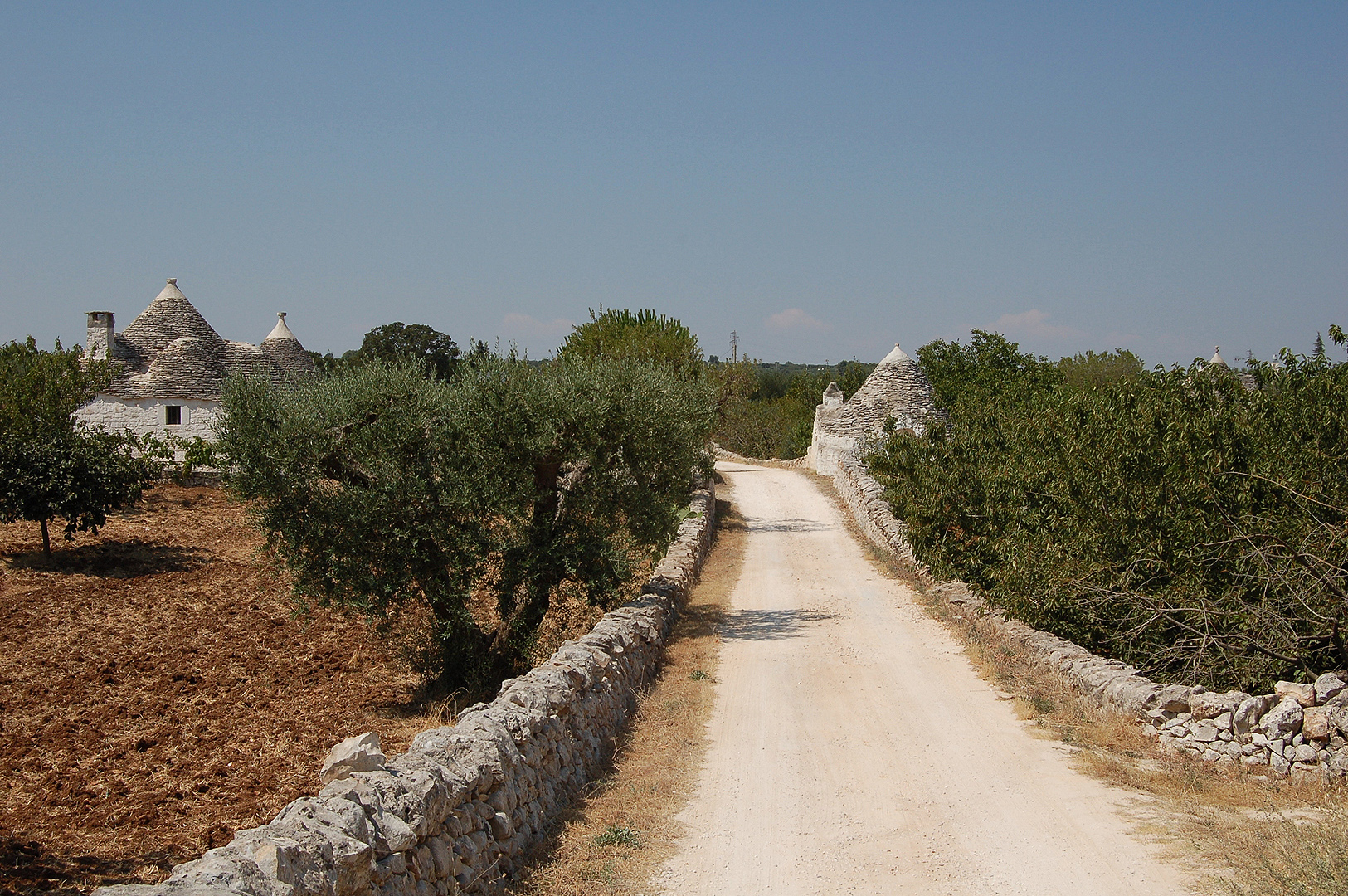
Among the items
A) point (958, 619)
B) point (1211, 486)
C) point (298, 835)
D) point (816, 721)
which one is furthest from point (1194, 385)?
point (298, 835)

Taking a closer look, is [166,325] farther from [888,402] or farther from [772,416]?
[772,416]

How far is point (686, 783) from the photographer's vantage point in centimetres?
771

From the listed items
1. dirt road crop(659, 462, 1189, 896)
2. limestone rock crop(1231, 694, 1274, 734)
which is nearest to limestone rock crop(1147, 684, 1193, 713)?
limestone rock crop(1231, 694, 1274, 734)

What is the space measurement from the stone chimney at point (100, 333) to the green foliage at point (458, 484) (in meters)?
20.2

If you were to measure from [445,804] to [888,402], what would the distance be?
32.5 metres

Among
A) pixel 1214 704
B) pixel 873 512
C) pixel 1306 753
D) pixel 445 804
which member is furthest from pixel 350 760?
pixel 873 512

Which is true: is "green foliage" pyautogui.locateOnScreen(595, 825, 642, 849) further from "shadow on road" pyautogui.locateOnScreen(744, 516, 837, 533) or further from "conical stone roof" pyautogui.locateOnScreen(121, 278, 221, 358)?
"conical stone roof" pyautogui.locateOnScreen(121, 278, 221, 358)

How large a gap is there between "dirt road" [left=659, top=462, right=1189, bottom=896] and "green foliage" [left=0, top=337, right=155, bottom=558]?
1405 centimetres

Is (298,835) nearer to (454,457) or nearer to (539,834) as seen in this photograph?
(539,834)

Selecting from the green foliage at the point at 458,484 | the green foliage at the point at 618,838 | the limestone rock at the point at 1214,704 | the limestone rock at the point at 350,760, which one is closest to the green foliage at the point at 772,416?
the green foliage at the point at 458,484

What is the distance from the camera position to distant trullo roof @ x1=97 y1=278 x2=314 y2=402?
28.7m

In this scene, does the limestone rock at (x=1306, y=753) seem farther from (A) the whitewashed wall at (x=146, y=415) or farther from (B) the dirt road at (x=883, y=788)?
(A) the whitewashed wall at (x=146, y=415)

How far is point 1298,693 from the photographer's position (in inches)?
305

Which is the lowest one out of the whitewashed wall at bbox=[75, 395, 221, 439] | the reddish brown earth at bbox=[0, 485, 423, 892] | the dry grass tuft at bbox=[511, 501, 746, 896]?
the reddish brown earth at bbox=[0, 485, 423, 892]
